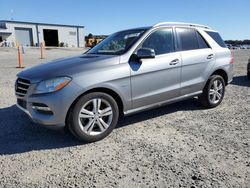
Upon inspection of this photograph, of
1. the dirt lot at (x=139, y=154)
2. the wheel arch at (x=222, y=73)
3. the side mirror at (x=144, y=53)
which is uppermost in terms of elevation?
the side mirror at (x=144, y=53)

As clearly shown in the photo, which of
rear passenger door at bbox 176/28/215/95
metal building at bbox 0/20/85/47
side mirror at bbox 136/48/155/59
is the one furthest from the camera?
metal building at bbox 0/20/85/47

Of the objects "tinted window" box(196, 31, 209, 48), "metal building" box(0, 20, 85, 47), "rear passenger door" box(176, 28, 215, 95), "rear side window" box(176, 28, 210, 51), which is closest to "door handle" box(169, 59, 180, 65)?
"rear passenger door" box(176, 28, 215, 95)

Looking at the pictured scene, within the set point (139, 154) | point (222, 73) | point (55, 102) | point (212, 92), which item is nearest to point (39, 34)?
point (222, 73)

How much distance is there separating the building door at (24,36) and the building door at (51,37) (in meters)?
4.59

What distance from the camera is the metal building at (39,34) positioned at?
51519 mm

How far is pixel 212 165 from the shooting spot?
124 inches

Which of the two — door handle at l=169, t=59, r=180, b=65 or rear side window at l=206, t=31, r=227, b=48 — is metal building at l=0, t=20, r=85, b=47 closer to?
rear side window at l=206, t=31, r=227, b=48

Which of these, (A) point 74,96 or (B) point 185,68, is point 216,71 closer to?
(B) point 185,68

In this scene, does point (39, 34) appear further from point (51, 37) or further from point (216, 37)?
point (216, 37)

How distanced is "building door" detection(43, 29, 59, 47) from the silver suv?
5766cm

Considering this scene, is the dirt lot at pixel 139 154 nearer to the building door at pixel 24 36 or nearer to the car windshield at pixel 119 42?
the car windshield at pixel 119 42

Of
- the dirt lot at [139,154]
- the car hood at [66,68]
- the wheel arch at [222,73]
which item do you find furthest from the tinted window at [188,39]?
the car hood at [66,68]

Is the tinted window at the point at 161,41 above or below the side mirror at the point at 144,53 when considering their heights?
above

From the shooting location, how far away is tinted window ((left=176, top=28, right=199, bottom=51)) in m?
4.96
